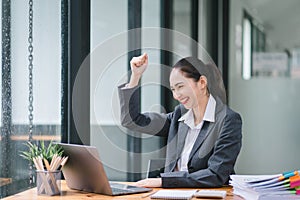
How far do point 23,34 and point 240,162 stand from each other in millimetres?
3411

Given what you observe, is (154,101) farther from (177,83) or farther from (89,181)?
(89,181)

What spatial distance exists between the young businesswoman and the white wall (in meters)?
2.58

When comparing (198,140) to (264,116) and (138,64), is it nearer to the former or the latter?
(138,64)

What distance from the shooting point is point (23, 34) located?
2111 mm

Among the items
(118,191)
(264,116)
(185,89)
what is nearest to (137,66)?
(185,89)

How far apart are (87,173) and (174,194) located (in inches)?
12.0

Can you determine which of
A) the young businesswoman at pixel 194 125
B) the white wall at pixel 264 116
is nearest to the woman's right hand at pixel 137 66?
the young businesswoman at pixel 194 125

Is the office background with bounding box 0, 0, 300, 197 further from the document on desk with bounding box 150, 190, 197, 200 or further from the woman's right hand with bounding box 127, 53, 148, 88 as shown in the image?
the document on desk with bounding box 150, 190, 197, 200

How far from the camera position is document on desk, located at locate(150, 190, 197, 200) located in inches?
75.7

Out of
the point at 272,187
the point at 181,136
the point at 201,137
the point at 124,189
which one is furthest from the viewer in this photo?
the point at 181,136

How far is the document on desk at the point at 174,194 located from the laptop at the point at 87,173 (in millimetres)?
99

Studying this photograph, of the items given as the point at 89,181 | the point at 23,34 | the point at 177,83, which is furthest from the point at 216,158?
the point at 23,34

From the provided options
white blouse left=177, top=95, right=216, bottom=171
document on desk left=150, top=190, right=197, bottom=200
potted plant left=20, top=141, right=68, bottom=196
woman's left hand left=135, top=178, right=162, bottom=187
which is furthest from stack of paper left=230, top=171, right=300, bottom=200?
potted plant left=20, top=141, right=68, bottom=196

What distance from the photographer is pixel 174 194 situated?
1972 millimetres
